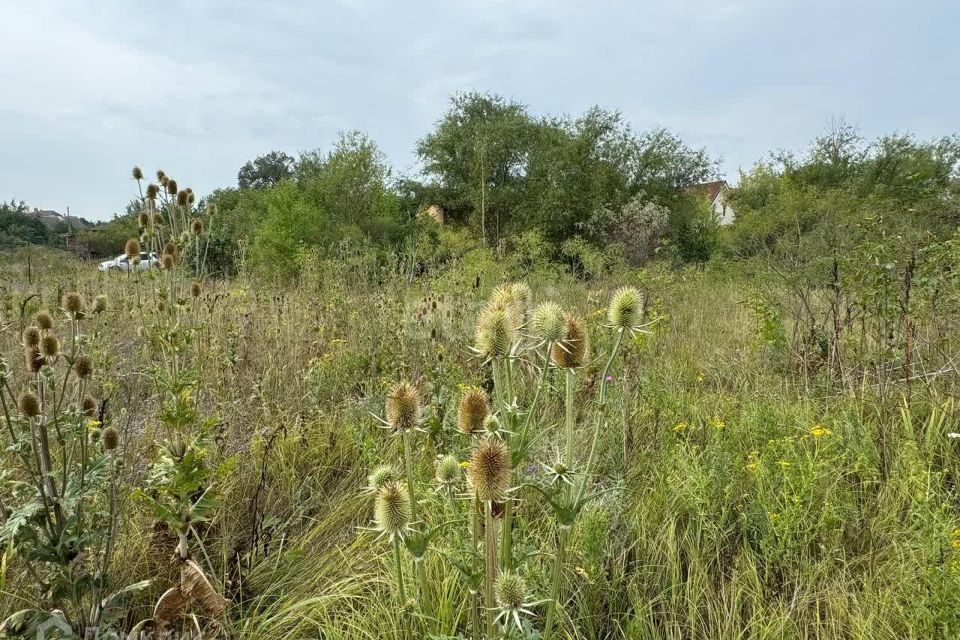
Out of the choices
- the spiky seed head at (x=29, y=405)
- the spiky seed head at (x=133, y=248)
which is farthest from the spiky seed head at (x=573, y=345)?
the spiky seed head at (x=133, y=248)

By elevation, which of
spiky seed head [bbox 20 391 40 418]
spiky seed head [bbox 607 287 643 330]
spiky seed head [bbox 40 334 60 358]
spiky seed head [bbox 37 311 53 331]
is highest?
spiky seed head [bbox 607 287 643 330]

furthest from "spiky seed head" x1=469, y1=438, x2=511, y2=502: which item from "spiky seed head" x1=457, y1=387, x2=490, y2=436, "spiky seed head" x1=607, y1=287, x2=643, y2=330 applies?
"spiky seed head" x1=607, y1=287, x2=643, y2=330

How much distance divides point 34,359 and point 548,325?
150cm

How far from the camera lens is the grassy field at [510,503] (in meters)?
1.63

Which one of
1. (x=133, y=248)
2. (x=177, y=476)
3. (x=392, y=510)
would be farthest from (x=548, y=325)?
(x=133, y=248)

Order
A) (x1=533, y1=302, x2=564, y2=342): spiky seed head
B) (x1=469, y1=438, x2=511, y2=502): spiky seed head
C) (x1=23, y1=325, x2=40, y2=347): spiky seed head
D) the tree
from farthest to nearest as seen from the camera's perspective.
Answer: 1. the tree
2. (x1=23, y1=325, x2=40, y2=347): spiky seed head
3. (x1=533, y1=302, x2=564, y2=342): spiky seed head
4. (x1=469, y1=438, x2=511, y2=502): spiky seed head

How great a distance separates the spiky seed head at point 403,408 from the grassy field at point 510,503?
0.04 feet

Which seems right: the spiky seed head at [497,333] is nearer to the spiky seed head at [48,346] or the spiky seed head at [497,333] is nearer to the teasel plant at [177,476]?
the teasel plant at [177,476]

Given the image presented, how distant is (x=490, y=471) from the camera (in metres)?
1.16

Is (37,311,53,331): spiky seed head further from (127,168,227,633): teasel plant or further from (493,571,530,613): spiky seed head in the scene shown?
(493,571,530,613): spiky seed head

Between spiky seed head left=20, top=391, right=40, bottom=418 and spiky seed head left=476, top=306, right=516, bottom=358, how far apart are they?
1254mm

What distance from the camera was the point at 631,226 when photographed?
64.4ft

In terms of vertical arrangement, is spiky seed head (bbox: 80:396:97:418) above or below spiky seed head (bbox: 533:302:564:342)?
below

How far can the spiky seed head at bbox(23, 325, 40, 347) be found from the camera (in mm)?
1658
